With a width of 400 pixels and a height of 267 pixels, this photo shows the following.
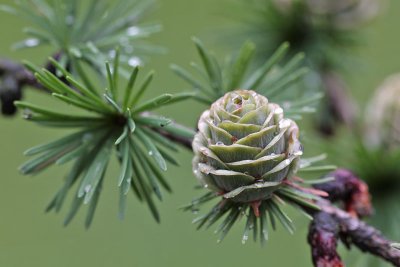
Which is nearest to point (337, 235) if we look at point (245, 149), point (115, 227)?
point (245, 149)

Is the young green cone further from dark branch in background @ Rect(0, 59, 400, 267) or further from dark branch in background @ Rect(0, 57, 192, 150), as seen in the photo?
dark branch in background @ Rect(0, 57, 192, 150)

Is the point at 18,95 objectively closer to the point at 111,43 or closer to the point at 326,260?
the point at 111,43

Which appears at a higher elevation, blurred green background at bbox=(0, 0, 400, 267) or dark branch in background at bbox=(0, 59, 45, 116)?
blurred green background at bbox=(0, 0, 400, 267)

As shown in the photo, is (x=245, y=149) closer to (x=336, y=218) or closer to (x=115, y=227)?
(x=336, y=218)

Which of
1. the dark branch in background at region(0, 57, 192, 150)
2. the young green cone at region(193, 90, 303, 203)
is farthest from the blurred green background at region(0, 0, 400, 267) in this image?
the young green cone at region(193, 90, 303, 203)

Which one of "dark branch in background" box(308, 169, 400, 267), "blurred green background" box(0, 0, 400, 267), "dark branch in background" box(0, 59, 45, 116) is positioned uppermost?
"blurred green background" box(0, 0, 400, 267)

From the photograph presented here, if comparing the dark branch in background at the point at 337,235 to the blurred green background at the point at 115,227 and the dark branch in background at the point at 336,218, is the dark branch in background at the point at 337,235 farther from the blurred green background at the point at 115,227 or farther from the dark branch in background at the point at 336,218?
the blurred green background at the point at 115,227

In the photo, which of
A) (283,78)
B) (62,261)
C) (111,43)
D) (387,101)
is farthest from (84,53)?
(62,261)
